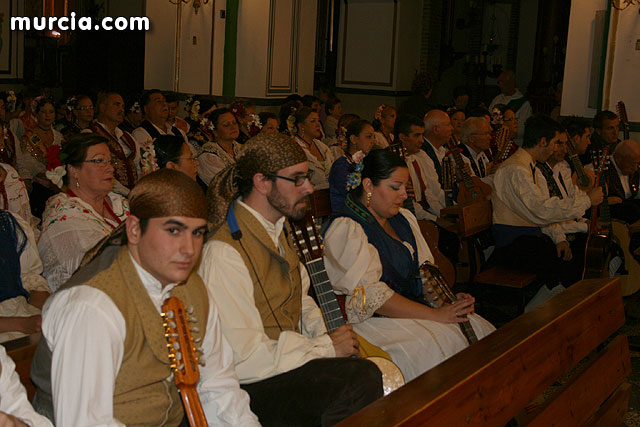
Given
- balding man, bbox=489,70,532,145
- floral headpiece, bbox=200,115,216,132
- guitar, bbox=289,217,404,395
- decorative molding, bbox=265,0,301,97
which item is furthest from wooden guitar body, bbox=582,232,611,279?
decorative molding, bbox=265,0,301,97

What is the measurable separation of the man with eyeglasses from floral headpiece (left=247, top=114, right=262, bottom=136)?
17.2 feet

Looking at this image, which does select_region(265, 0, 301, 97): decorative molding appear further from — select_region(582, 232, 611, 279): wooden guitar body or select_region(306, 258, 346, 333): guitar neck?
select_region(306, 258, 346, 333): guitar neck

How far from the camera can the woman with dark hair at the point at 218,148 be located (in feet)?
23.2

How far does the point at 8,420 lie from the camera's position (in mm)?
1715

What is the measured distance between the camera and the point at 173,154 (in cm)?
473

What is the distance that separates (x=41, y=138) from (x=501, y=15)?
13.5 metres

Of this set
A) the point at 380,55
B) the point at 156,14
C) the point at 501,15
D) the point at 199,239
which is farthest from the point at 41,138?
the point at 501,15

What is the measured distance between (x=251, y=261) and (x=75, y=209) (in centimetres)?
136

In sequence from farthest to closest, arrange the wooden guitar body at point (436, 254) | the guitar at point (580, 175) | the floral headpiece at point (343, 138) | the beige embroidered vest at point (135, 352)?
1. the floral headpiece at point (343, 138)
2. the guitar at point (580, 175)
3. the wooden guitar body at point (436, 254)
4. the beige embroidered vest at point (135, 352)

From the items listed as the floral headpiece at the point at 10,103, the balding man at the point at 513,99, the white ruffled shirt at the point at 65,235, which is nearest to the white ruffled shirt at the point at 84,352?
the white ruffled shirt at the point at 65,235

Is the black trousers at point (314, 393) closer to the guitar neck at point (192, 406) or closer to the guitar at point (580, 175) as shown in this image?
the guitar neck at point (192, 406)

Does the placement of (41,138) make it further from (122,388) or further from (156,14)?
(122,388)

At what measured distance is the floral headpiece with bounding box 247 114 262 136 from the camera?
807 cm

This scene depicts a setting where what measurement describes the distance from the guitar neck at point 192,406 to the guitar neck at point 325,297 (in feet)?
3.63
